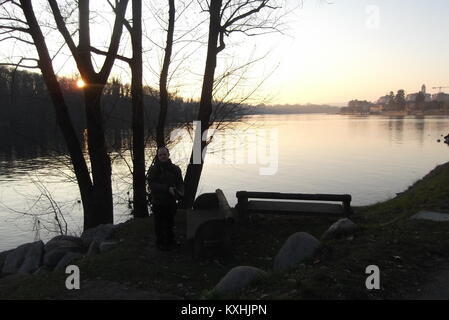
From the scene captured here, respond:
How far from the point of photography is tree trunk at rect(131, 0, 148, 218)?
11016 mm

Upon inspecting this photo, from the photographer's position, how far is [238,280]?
5.55 metres

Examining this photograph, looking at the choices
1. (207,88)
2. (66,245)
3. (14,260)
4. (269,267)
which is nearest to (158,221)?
(269,267)

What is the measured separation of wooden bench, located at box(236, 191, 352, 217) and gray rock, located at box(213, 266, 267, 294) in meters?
3.18

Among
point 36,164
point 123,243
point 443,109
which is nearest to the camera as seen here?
point 123,243

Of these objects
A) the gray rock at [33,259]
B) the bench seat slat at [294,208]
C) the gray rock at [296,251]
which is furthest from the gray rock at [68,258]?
the gray rock at [296,251]

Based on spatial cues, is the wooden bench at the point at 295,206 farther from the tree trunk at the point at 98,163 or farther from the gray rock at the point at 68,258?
the tree trunk at the point at 98,163

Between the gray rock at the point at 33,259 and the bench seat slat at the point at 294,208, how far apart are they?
178 inches

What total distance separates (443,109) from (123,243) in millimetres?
199976

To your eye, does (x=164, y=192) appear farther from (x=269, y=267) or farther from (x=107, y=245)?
(x=269, y=267)

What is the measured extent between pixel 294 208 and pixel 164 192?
2.97 meters
